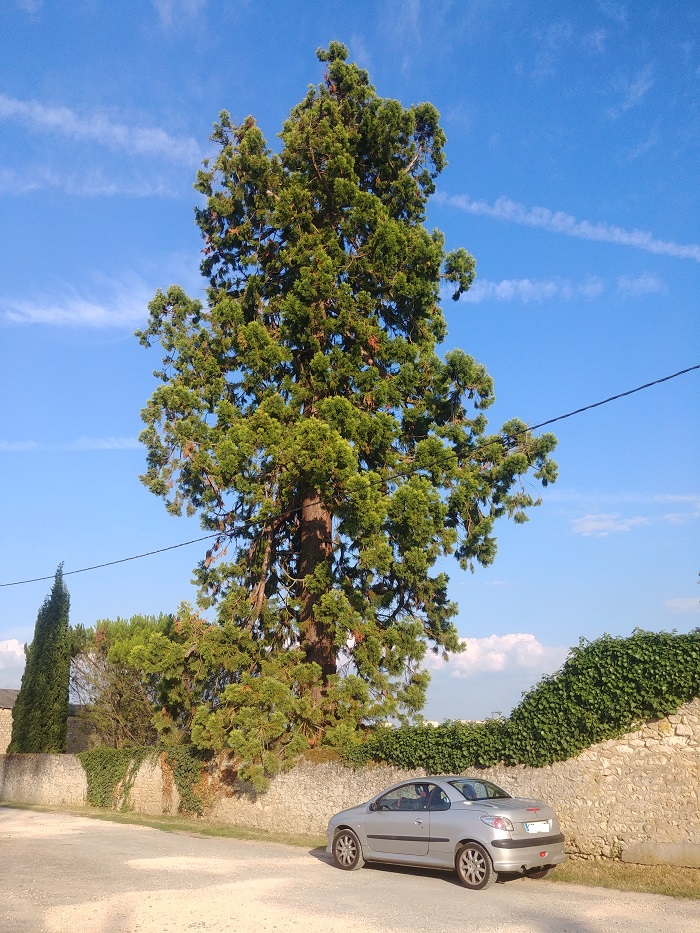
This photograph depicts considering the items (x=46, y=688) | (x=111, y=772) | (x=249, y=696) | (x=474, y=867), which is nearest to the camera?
(x=474, y=867)

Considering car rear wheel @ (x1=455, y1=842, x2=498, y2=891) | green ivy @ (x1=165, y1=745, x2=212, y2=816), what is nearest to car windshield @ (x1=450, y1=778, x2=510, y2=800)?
car rear wheel @ (x1=455, y1=842, x2=498, y2=891)

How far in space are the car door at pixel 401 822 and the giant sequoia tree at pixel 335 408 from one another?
6.28 m

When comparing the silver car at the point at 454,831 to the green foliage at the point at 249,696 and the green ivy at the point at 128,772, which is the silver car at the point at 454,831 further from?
the green ivy at the point at 128,772

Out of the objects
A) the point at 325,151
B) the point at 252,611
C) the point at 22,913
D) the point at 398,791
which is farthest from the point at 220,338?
the point at 22,913

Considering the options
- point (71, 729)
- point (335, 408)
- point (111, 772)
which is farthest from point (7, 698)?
point (335, 408)

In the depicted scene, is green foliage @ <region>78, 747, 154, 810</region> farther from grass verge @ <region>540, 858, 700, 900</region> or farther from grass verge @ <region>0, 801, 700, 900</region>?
grass verge @ <region>540, 858, 700, 900</region>

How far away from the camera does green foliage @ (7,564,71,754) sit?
104 feet

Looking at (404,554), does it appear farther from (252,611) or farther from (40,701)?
(40,701)

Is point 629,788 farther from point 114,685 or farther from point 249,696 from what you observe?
point 114,685

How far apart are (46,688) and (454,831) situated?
27061mm

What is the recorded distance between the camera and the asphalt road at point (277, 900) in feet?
25.1

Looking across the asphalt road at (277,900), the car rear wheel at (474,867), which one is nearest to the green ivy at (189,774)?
the asphalt road at (277,900)

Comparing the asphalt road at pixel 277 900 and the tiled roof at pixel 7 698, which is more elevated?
the tiled roof at pixel 7 698

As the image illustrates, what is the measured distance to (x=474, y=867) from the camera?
31.8ft
